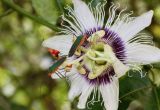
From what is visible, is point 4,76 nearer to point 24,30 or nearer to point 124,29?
point 24,30

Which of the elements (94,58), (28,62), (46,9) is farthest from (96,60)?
(28,62)

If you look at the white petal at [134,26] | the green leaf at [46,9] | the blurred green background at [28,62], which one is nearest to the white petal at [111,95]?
the white petal at [134,26]

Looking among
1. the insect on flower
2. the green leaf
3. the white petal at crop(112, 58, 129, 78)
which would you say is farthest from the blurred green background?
the white petal at crop(112, 58, 129, 78)

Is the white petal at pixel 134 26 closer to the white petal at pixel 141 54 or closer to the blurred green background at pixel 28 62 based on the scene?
the white petal at pixel 141 54

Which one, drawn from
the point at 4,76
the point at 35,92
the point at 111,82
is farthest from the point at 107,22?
the point at 35,92

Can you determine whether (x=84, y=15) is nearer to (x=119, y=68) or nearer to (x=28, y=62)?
(x=119, y=68)
